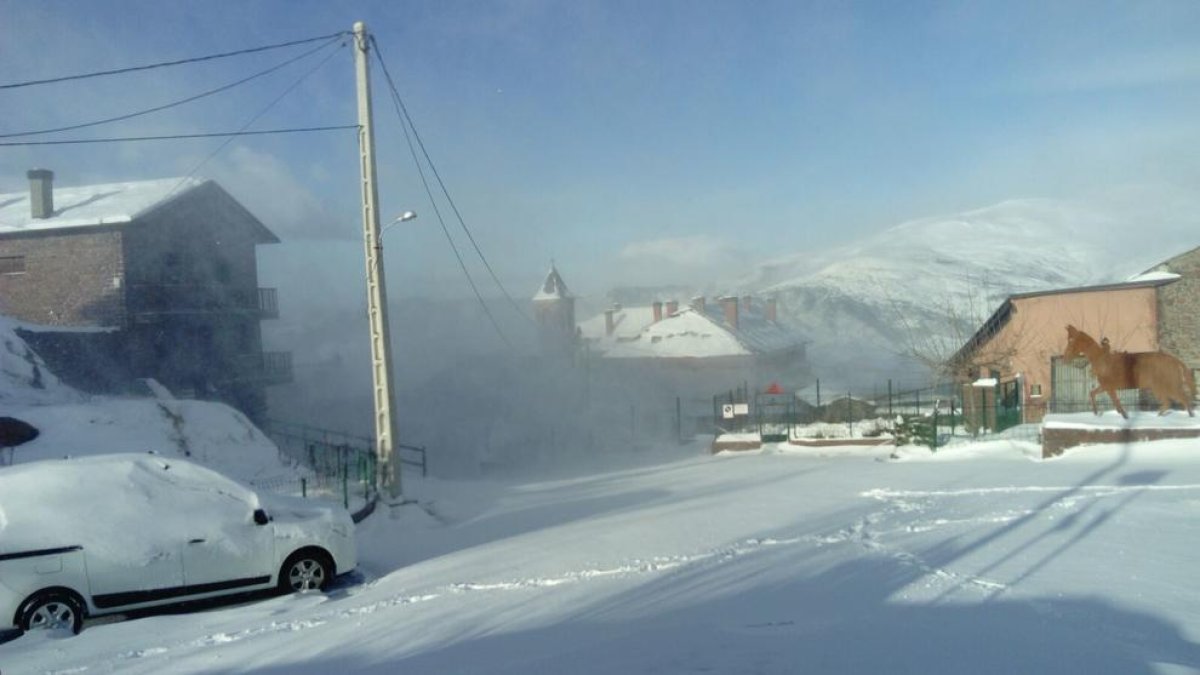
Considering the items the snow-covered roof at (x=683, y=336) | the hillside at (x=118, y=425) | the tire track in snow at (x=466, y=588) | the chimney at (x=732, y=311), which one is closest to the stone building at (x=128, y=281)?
the hillside at (x=118, y=425)

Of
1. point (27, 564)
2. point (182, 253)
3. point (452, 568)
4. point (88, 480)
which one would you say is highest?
point (182, 253)

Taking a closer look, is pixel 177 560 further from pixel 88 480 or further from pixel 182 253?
pixel 182 253

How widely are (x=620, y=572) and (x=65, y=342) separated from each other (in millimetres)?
22325

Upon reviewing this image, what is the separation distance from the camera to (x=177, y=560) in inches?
359

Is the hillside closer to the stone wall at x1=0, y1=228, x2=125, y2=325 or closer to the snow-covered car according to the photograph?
the stone wall at x1=0, y1=228, x2=125, y2=325

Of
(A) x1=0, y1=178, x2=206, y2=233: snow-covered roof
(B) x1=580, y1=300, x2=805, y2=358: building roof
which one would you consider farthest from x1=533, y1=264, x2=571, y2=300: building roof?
→ (A) x1=0, y1=178, x2=206, y2=233: snow-covered roof

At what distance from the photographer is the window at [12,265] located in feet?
95.0

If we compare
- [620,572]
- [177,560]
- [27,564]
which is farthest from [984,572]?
[27,564]

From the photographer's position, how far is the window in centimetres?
2895

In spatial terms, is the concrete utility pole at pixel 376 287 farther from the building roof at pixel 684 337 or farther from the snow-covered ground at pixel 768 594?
the building roof at pixel 684 337

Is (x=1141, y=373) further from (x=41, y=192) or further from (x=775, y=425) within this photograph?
(x=41, y=192)

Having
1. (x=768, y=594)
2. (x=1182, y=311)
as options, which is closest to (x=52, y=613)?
(x=768, y=594)

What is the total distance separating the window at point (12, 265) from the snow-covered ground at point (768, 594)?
22.3 m

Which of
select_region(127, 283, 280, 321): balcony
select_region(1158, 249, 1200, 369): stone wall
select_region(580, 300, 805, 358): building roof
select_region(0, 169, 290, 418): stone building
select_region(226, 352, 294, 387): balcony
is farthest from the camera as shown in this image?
select_region(580, 300, 805, 358): building roof
